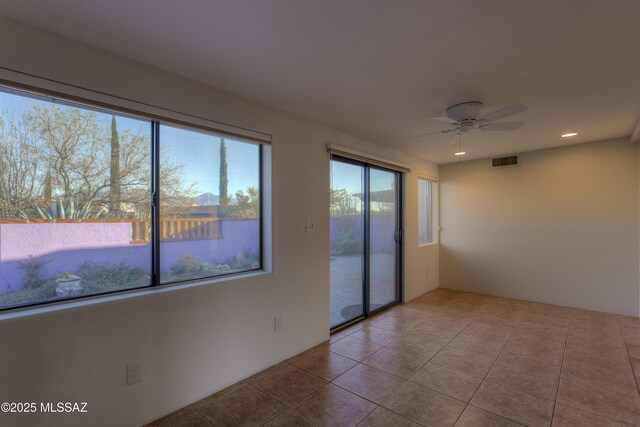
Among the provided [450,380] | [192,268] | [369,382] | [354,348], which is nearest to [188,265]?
[192,268]

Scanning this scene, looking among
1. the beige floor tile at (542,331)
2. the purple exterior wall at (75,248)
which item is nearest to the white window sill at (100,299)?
the purple exterior wall at (75,248)

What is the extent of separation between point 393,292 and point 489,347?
1651 mm

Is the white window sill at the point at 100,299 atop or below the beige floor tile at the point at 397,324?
atop

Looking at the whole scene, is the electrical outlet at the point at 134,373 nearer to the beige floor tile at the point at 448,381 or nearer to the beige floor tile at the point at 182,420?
the beige floor tile at the point at 182,420

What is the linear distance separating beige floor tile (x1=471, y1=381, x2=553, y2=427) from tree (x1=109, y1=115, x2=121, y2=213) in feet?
9.35

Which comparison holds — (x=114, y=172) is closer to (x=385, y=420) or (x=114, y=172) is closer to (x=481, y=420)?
(x=385, y=420)

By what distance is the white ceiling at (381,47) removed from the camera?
1.41 meters

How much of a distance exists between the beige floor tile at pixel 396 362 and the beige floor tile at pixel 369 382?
8 centimetres

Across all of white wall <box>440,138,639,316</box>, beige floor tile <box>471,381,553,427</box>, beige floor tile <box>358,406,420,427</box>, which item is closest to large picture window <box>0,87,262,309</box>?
beige floor tile <box>358,406,420,427</box>

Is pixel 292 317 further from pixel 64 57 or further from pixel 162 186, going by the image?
pixel 64 57

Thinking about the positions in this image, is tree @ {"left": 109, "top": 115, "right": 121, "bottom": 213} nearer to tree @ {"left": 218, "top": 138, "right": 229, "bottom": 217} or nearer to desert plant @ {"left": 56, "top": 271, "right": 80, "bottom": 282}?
desert plant @ {"left": 56, "top": 271, "right": 80, "bottom": 282}

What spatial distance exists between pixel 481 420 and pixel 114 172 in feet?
9.58

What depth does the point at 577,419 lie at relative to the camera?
1.94m

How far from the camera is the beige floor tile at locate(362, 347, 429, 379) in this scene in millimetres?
2549
